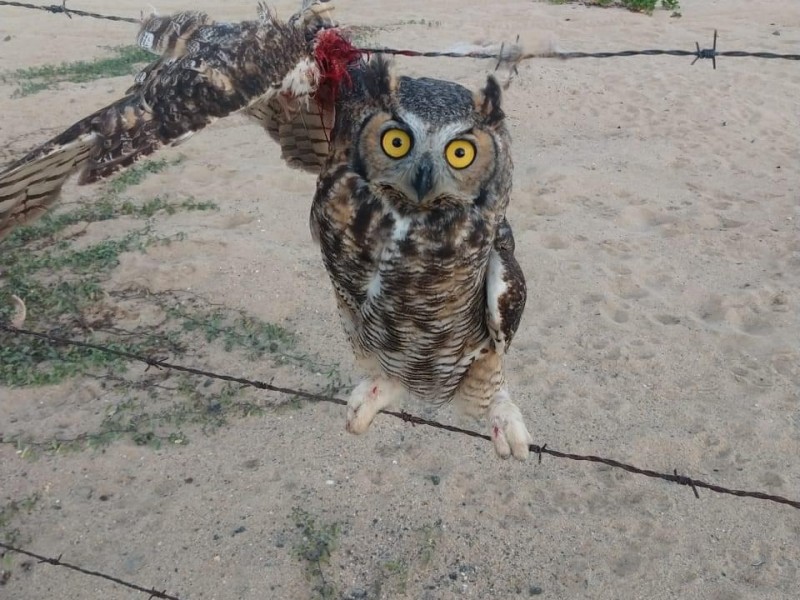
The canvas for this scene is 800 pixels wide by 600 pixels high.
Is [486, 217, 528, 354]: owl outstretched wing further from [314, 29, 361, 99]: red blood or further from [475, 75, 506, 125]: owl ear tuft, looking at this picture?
[314, 29, 361, 99]: red blood

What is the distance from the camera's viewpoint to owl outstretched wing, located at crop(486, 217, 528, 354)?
2303mm

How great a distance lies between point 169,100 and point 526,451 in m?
1.75

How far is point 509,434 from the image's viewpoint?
2.62 m

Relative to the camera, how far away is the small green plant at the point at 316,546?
315cm

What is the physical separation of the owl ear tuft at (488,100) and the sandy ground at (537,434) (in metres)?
0.28

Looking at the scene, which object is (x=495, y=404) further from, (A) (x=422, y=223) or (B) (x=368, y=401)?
(A) (x=422, y=223)

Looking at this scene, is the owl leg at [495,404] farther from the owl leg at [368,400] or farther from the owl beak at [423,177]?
the owl beak at [423,177]

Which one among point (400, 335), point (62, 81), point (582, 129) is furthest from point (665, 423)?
point (62, 81)

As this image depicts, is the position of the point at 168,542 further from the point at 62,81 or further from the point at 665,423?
the point at 62,81

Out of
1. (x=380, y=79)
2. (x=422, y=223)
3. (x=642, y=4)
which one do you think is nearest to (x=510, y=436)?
(x=422, y=223)

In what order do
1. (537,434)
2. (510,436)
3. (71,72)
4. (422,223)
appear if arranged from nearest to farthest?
(422,223), (510,436), (537,434), (71,72)

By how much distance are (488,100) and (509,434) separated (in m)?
1.29

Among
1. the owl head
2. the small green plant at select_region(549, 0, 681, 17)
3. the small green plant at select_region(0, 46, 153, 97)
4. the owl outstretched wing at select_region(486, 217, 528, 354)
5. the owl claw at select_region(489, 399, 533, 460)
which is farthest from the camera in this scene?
the small green plant at select_region(549, 0, 681, 17)

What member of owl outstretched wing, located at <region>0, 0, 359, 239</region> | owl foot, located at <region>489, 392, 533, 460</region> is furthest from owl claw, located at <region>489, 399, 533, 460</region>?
owl outstretched wing, located at <region>0, 0, 359, 239</region>
